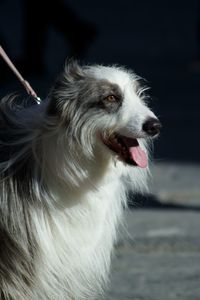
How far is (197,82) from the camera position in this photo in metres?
17.8

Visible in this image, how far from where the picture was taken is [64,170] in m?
5.66

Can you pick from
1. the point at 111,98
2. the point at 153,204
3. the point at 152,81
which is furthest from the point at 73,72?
the point at 152,81

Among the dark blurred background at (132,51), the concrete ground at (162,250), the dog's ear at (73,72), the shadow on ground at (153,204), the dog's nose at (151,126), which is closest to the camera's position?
the dog's nose at (151,126)

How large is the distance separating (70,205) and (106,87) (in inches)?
23.8

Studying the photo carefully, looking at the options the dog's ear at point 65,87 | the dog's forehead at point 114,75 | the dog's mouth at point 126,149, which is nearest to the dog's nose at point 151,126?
the dog's mouth at point 126,149

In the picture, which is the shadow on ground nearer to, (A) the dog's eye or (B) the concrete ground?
(B) the concrete ground

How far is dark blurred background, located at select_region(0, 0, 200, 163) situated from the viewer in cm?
1457

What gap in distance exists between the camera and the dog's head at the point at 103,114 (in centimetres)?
563

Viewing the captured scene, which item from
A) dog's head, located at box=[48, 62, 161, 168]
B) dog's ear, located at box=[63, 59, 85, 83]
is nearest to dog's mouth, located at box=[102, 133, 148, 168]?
dog's head, located at box=[48, 62, 161, 168]

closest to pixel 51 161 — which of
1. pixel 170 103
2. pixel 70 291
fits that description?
pixel 70 291

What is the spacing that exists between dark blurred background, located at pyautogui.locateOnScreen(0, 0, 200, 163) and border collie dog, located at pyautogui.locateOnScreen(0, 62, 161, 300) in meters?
6.18

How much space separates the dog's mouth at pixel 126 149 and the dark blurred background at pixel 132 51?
6204 millimetres

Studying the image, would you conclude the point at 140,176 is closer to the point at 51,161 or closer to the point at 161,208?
the point at 51,161

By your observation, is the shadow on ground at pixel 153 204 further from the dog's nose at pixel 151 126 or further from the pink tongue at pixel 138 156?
the dog's nose at pixel 151 126
